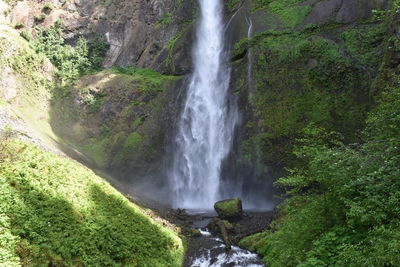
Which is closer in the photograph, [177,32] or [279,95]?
[279,95]

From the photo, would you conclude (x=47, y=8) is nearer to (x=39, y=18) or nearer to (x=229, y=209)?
(x=39, y=18)

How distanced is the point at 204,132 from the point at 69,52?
65.6 ft

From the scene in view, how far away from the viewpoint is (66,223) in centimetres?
801

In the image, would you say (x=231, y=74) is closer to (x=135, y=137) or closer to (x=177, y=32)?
(x=135, y=137)

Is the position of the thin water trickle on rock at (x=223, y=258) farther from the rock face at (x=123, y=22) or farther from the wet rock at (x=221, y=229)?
the rock face at (x=123, y=22)

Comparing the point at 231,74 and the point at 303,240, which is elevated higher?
the point at 231,74

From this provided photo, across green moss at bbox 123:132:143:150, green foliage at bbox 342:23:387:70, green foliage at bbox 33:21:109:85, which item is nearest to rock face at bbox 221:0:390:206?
green foliage at bbox 342:23:387:70

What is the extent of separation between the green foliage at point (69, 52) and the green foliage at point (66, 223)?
907 inches

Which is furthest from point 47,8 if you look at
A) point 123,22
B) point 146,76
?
point 146,76

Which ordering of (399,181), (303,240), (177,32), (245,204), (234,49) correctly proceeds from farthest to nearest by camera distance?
(177,32) < (234,49) < (245,204) < (303,240) < (399,181)

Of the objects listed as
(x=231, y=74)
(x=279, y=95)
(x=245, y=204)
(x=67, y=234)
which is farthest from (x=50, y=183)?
(x=231, y=74)

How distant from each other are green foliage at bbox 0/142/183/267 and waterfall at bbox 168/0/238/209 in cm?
1050

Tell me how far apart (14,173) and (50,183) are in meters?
1.10

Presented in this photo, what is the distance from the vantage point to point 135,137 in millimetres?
25938
